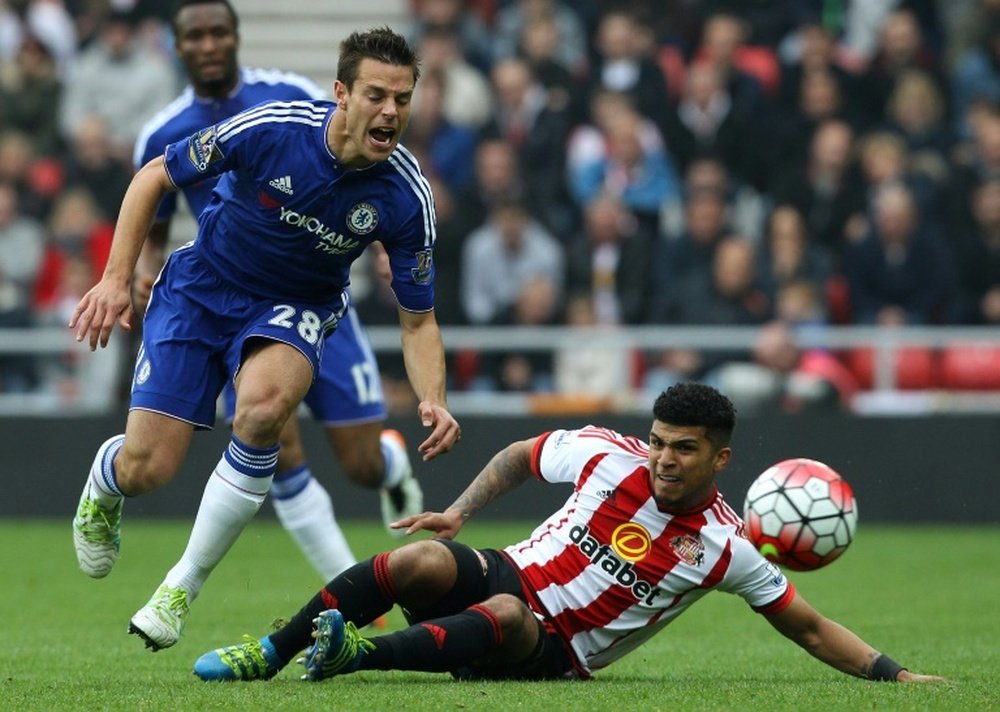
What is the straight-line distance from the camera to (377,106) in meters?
6.55

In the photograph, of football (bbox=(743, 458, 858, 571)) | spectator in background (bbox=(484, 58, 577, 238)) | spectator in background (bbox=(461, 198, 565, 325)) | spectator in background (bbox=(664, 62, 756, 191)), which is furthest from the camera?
spectator in background (bbox=(664, 62, 756, 191))

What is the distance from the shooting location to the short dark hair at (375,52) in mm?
6539

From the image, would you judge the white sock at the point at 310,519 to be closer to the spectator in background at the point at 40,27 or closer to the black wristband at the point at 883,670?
the black wristband at the point at 883,670

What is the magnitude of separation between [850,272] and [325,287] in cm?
878

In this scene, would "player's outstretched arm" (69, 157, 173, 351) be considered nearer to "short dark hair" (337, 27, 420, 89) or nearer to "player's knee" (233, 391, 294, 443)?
"player's knee" (233, 391, 294, 443)

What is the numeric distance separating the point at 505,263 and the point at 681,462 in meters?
9.15

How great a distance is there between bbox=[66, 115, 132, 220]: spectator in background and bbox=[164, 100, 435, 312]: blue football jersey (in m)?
9.99

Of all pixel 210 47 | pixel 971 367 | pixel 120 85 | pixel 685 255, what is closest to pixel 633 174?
pixel 685 255

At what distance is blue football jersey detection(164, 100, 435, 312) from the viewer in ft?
22.3

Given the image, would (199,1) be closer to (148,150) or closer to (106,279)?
(148,150)

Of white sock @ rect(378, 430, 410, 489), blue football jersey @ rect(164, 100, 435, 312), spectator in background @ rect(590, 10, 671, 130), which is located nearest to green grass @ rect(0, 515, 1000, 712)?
white sock @ rect(378, 430, 410, 489)

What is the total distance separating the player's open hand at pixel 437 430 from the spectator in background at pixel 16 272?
9270mm

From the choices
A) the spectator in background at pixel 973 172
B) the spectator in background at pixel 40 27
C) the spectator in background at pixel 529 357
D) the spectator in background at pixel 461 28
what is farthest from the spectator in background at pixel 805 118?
the spectator in background at pixel 40 27

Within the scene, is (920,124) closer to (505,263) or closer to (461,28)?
(505,263)
